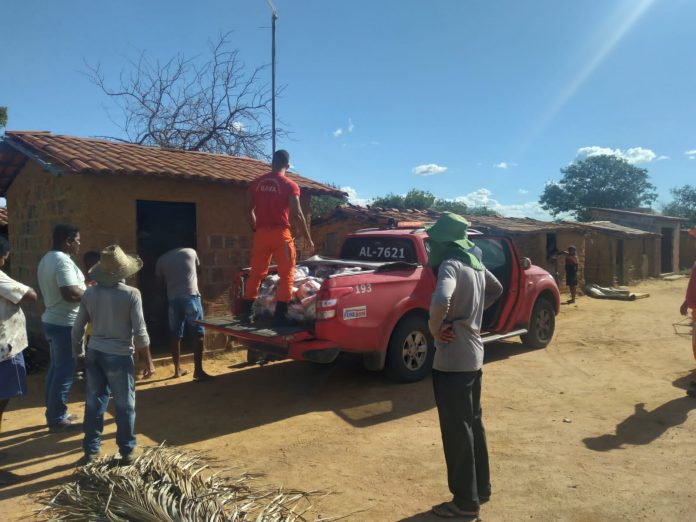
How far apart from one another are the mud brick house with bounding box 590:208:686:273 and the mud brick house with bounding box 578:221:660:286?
2.97m

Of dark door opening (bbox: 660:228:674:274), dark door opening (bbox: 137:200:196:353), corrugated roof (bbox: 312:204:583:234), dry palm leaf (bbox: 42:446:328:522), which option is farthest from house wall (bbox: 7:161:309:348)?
dark door opening (bbox: 660:228:674:274)

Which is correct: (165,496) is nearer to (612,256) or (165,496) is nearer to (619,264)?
(612,256)

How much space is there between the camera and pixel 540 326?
8.01 metres

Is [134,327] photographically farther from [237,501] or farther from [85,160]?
[85,160]

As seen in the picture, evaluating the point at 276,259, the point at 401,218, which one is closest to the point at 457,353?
the point at 276,259

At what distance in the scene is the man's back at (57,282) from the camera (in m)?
4.48

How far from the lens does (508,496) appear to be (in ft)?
11.3

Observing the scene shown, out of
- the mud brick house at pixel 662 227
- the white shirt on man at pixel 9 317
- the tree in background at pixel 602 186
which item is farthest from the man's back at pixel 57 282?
the tree in background at pixel 602 186

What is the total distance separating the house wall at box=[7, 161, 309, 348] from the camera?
6617 mm

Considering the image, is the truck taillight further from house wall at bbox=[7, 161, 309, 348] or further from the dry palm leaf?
house wall at bbox=[7, 161, 309, 348]

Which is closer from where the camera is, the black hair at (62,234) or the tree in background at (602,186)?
the black hair at (62,234)

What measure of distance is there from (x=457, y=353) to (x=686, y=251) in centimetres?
3024

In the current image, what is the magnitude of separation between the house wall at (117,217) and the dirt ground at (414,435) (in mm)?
1378

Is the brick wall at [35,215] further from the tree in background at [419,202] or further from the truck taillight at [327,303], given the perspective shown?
the tree in background at [419,202]
